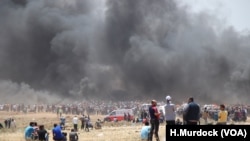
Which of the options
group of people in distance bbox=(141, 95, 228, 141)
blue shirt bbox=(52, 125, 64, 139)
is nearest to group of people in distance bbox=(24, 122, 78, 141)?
blue shirt bbox=(52, 125, 64, 139)

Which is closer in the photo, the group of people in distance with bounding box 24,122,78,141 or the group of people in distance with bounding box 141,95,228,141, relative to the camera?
the group of people in distance with bounding box 141,95,228,141

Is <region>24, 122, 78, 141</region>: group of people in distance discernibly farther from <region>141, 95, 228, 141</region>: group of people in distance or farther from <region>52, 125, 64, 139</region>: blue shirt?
<region>141, 95, 228, 141</region>: group of people in distance

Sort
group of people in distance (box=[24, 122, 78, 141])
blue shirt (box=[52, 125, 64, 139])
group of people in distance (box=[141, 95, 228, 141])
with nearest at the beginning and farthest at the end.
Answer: group of people in distance (box=[141, 95, 228, 141])
group of people in distance (box=[24, 122, 78, 141])
blue shirt (box=[52, 125, 64, 139])

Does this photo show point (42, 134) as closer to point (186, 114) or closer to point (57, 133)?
point (57, 133)

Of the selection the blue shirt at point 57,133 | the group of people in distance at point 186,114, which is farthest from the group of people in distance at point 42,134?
the group of people in distance at point 186,114

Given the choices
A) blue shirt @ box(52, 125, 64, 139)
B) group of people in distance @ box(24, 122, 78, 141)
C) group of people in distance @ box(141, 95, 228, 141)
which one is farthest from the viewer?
blue shirt @ box(52, 125, 64, 139)

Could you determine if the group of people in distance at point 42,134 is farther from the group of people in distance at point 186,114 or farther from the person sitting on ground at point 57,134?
the group of people in distance at point 186,114

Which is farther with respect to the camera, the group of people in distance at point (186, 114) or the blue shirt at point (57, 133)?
the blue shirt at point (57, 133)

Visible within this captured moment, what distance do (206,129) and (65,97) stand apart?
262ft

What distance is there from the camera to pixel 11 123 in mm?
48656

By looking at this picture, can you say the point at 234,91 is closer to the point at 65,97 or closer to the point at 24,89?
the point at 65,97

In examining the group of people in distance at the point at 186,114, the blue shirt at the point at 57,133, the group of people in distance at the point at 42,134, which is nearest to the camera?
the group of people in distance at the point at 186,114

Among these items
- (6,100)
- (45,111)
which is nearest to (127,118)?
(45,111)

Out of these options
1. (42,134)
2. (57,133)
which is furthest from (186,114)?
(42,134)
